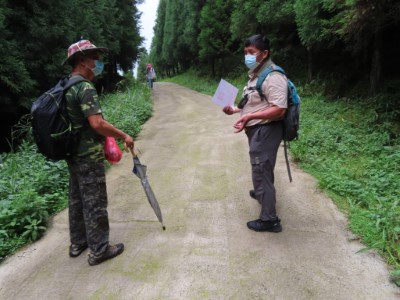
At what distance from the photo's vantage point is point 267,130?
9.79 ft

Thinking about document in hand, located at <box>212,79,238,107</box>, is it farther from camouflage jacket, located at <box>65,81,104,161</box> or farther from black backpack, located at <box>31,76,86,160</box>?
black backpack, located at <box>31,76,86,160</box>

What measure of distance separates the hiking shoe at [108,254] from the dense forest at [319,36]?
5454 mm

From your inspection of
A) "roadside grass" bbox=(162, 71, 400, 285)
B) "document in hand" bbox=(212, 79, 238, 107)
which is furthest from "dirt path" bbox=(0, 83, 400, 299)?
"document in hand" bbox=(212, 79, 238, 107)

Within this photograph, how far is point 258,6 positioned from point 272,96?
11836mm

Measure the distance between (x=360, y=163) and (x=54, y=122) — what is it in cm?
449

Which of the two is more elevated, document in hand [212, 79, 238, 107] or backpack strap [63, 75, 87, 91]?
backpack strap [63, 75, 87, 91]

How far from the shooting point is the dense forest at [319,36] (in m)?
6.42

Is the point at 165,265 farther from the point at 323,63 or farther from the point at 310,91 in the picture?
the point at 323,63

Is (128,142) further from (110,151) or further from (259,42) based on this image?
(259,42)

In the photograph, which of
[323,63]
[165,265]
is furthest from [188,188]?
[323,63]

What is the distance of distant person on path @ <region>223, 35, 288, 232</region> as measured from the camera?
9.30 ft

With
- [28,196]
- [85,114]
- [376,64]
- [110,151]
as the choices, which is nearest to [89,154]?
[110,151]

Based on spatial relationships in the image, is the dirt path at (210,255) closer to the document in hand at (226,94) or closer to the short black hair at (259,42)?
the document in hand at (226,94)

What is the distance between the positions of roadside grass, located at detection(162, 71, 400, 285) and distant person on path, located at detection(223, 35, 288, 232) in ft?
3.49
